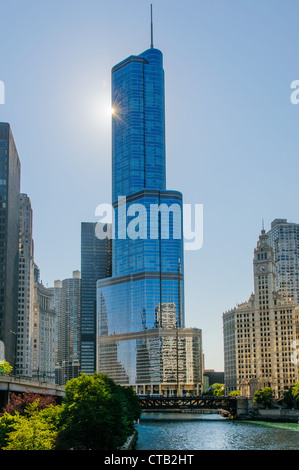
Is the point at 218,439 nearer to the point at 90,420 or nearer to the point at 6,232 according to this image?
the point at 90,420

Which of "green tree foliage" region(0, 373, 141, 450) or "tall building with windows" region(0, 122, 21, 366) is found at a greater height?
"tall building with windows" region(0, 122, 21, 366)

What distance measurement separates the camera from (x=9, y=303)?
192m

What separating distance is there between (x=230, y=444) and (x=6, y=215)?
98632 mm

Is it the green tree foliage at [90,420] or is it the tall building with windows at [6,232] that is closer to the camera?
the green tree foliage at [90,420]

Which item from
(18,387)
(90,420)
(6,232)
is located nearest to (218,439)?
(18,387)

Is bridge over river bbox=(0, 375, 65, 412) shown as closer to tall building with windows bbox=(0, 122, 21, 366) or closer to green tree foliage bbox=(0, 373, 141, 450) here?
green tree foliage bbox=(0, 373, 141, 450)

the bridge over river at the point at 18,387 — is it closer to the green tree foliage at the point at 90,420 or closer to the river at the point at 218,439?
the green tree foliage at the point at 90,420

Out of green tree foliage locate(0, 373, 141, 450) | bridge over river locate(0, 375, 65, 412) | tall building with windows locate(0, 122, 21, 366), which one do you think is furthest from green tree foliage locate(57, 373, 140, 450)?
tall building with windows locate(0, 122, 21, 366)

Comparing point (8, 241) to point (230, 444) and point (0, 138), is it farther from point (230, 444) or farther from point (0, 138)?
point (230, 444)

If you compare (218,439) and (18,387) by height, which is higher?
(18,387)

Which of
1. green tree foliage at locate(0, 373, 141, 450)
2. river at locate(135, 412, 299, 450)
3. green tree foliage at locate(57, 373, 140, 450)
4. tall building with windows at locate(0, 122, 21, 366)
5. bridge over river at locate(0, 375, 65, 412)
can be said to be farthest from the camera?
tall building with windows at locate(0, 122, 21, 366)

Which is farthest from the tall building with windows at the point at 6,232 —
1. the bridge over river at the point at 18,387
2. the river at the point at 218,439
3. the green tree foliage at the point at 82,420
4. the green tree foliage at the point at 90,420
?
the green tree foliage at the point at 90,420

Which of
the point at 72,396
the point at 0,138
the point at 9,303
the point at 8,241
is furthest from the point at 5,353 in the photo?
the point at 72,396
